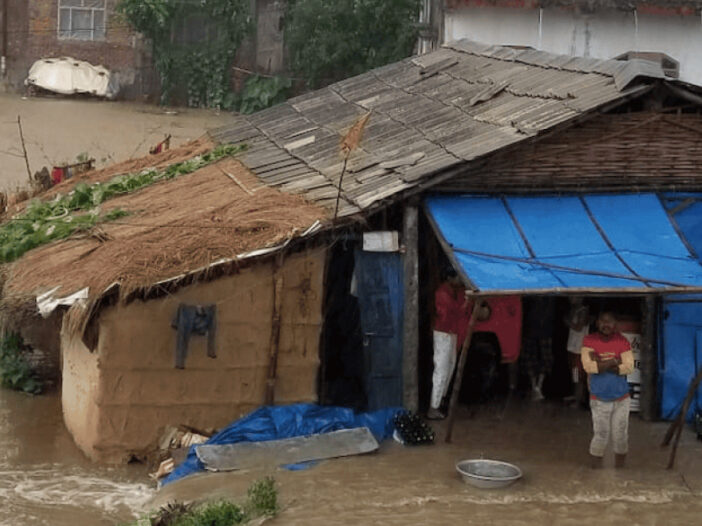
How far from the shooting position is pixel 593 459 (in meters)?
11.5

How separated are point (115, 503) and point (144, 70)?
19118 mm

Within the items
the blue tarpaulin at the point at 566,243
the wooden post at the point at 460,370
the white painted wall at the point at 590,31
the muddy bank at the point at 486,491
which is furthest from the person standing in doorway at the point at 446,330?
the white painted wall at the point at 590,31

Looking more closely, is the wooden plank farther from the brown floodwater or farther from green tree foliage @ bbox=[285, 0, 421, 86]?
green tree foliage @ bbox=[285, 0, 421, 86]

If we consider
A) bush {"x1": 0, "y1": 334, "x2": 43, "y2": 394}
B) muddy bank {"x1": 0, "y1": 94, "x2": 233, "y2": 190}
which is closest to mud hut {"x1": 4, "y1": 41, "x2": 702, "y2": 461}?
bush {"x1": 0, "y1": 334, "x2": 43, "y2": 394}

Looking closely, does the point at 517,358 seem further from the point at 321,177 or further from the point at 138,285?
the point at 138,285

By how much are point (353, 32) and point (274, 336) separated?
16.2 metres

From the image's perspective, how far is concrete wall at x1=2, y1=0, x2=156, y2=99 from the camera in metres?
28.7

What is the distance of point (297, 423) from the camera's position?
11.9 meters

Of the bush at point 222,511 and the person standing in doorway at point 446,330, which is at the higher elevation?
the person standing in doorway at point 446,330

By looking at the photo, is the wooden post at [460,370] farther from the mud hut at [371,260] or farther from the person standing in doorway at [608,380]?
the person standing in doorway at [608,380]

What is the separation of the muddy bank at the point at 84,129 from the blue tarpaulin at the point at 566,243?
492 inches

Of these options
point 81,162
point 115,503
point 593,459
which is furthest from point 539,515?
point 81,162

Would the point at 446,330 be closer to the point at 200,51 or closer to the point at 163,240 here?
the point at 163,240

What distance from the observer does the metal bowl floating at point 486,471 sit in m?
10.8
